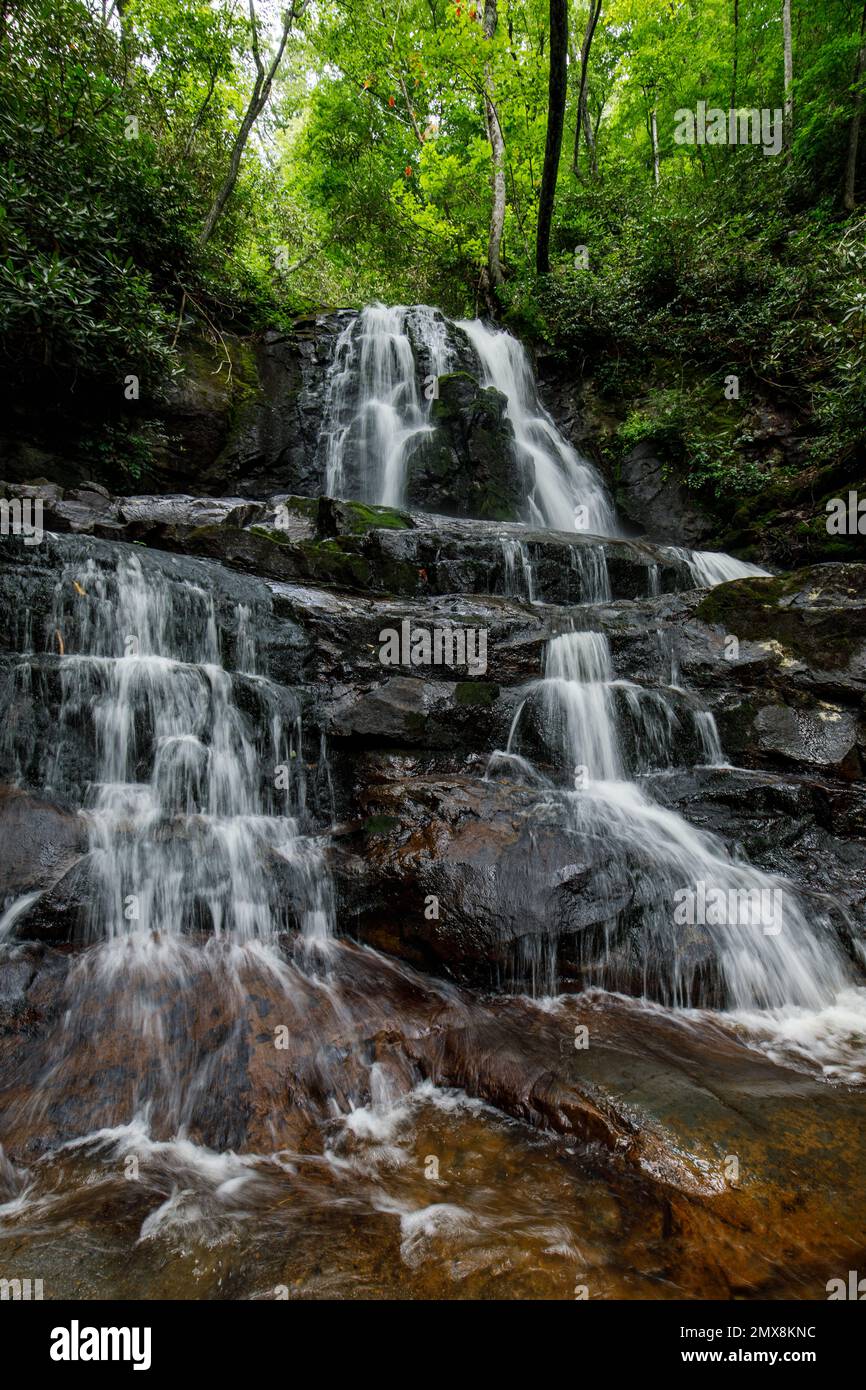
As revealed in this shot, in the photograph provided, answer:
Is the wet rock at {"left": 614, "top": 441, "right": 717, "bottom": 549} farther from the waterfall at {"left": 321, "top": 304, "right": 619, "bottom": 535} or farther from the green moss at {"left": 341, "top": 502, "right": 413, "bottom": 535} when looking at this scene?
the green moss at {"left": 341, "top": 502, "right": 413, "bottom": 535}

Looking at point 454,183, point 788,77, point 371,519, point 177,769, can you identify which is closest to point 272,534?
point 371,519

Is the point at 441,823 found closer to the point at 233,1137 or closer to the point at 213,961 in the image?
the point at 213,961

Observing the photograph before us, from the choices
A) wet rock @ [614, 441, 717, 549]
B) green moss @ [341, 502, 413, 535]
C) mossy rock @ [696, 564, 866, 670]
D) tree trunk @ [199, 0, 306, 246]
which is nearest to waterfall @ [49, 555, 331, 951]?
green moss @ [341, 502, 413, 535]

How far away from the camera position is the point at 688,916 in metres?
4.43

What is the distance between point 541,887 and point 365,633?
3461 millimetres

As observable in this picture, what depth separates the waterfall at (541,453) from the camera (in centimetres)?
1245

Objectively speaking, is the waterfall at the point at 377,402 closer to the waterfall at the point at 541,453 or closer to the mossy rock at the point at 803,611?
the waterfall at the point at 541,453

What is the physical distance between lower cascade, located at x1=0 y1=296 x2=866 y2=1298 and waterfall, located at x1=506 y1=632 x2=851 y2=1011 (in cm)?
3

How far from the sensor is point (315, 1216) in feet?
7.77

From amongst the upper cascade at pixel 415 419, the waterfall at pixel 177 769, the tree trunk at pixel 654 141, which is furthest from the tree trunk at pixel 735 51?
the waterfall at pixel 177 769

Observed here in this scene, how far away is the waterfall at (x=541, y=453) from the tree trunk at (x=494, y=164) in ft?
7.22

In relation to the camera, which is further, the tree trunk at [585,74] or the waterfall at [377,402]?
the tree trunk at [585,74]

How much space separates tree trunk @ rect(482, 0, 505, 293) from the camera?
15109 mm

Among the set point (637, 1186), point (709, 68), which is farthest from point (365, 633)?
point (709, 68)
